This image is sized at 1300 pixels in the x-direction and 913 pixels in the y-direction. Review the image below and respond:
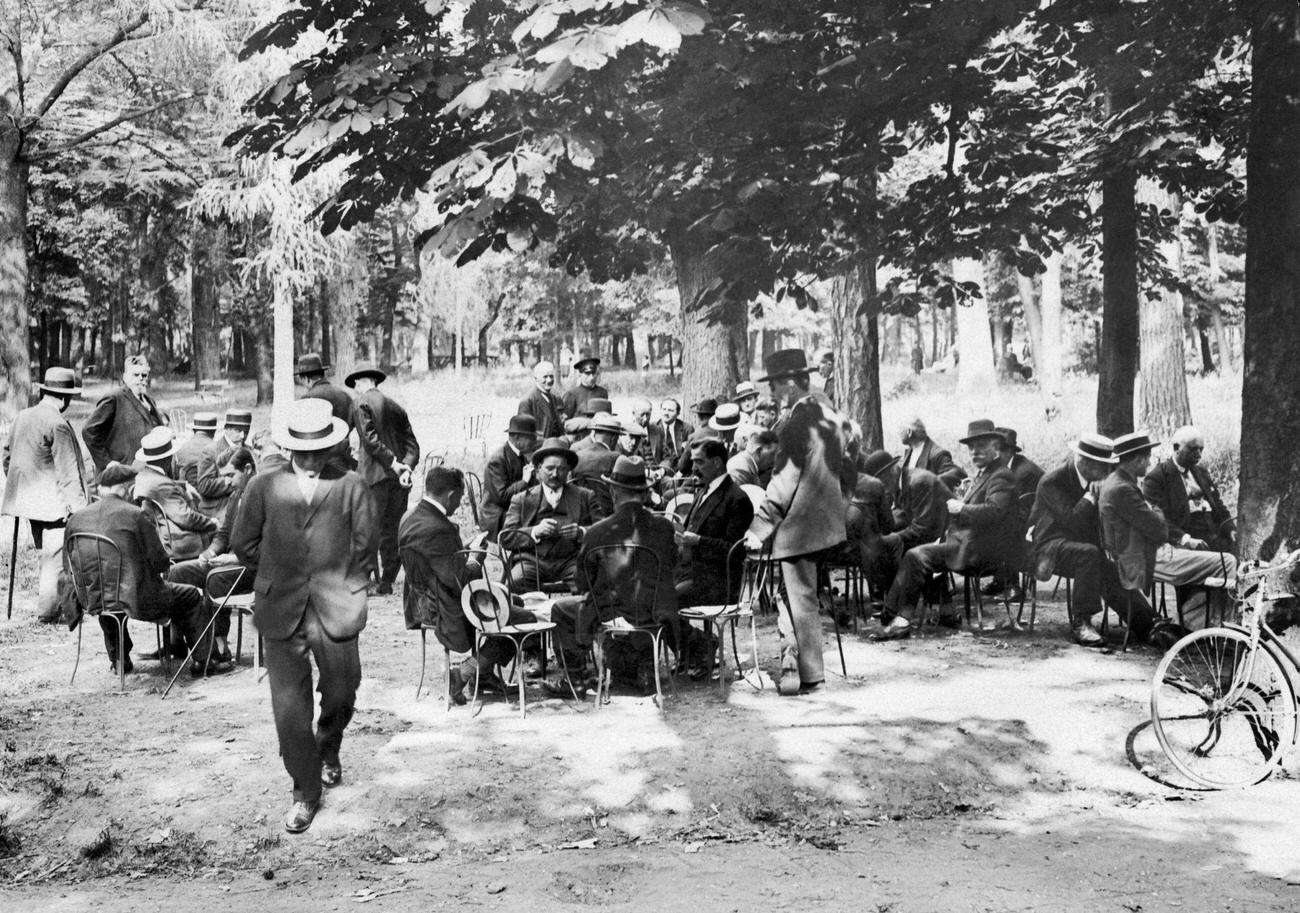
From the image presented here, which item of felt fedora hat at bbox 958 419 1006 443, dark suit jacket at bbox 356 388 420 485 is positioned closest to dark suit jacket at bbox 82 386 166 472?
dark suit jacket at bbox 356 388 420 485

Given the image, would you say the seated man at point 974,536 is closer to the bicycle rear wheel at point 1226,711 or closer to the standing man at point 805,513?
the standing man at point 805,513

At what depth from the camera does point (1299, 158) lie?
8.28m

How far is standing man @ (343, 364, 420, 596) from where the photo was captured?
10961 millimetres

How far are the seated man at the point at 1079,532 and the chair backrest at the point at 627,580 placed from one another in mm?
3319

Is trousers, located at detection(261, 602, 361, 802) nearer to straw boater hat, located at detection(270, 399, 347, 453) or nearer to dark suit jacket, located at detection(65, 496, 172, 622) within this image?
straw boater hat, located at detection(270, 399, 347, 453)

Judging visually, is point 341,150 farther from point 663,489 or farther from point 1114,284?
point 1114,284

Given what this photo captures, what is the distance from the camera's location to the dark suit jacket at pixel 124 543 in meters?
8.21

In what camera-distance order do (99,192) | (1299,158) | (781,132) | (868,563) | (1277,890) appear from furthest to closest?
(99,192) → (868,563) → (781,132) → (1299,158) → (1277,890)

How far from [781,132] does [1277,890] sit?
578 centimetres

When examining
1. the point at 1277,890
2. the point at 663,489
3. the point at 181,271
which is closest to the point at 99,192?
the point at 181,271

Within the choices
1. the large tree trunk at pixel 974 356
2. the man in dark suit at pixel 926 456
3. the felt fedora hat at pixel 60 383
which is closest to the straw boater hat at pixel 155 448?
the felt fedora hat at pixel 60 383

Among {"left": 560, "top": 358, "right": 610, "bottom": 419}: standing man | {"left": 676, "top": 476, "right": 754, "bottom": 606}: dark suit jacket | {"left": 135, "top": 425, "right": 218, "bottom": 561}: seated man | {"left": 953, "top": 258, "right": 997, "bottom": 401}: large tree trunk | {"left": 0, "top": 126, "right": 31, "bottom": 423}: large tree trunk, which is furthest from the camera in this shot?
{"left": 953, "top": 258, "right": 997, "bottom": 401}: large tree trunk

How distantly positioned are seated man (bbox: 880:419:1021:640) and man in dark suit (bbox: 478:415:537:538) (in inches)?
112

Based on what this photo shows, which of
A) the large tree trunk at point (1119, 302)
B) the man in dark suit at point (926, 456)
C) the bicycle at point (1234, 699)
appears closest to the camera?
the bicycle at point (1234, 699)
